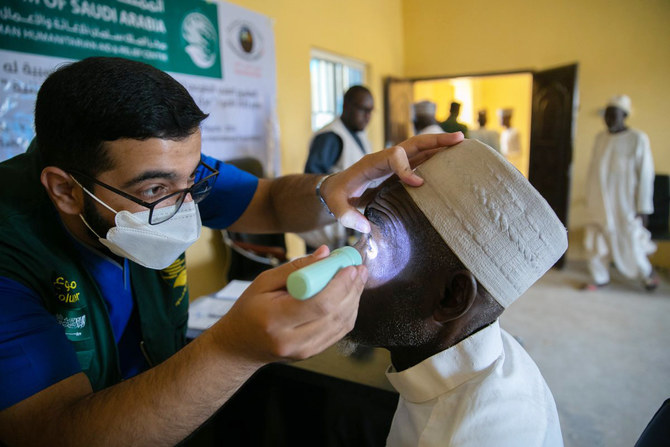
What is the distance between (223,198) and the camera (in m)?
1.39

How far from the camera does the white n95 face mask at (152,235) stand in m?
0.97

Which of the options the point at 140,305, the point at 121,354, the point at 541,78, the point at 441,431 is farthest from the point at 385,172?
the point at 541,78

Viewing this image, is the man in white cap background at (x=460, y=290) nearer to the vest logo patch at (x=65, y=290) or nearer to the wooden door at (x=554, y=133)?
the vest logo patch at (x=65, y=290)

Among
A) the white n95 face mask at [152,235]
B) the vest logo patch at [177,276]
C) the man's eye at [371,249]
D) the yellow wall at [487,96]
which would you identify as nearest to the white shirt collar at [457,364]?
the man's eye at [371,249]

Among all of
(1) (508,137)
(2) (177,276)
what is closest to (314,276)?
(2) (177,276)

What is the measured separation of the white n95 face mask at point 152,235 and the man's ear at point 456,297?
0.66 meters

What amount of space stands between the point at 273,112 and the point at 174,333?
2.58 meters

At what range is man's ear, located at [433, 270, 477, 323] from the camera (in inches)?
32.8

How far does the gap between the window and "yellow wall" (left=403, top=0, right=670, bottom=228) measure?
1.53 metres

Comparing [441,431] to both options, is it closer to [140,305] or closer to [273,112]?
[140,305]

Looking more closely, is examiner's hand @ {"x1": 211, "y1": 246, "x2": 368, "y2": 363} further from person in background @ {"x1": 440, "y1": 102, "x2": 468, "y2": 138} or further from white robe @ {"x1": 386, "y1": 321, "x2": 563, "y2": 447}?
person in background @ {"x1": 440, "y1": 102, "x2": 468, "y2": 138}

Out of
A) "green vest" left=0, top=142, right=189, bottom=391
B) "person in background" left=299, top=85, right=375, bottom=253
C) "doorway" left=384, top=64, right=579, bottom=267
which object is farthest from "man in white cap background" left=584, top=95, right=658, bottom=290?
"green vest" left=0, top=142, right=189, bottom=391

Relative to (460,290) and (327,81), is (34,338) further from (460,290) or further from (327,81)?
(327,81)

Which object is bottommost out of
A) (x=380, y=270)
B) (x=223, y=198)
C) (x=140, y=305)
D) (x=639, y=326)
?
(x=639, y=326)
